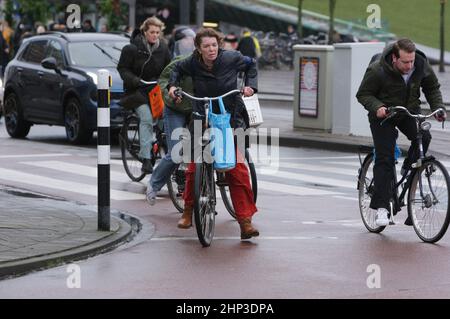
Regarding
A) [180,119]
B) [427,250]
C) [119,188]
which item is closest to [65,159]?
[119,188]

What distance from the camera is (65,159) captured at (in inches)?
696

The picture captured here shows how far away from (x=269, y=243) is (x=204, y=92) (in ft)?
4.43

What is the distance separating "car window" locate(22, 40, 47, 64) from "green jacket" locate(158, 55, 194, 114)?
9.55 metres

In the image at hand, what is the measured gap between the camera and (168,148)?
12328 millimetres

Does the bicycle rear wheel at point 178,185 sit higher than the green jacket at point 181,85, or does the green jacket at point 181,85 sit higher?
the green jacket at point 181,85

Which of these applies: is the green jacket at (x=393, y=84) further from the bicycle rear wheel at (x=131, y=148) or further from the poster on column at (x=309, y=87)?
the poster on column at (x=309, y=87)

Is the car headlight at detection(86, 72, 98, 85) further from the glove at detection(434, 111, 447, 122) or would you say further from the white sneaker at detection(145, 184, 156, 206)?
the glove at detection(434, 111, 447, 122)

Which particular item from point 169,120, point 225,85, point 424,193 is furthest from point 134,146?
point 424,193

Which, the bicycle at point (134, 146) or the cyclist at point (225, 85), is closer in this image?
the cyclist at point (225, 85)

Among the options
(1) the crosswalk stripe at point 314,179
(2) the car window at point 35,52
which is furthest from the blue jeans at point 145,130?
(2) the car window at point 35,52

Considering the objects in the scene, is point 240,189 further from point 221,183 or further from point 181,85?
point 181,85

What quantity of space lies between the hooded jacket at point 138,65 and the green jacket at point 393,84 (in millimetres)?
4209

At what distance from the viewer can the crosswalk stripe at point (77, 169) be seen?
15602mm

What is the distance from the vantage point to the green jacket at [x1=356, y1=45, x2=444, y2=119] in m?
10.6
